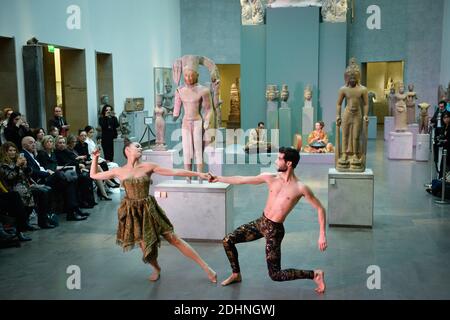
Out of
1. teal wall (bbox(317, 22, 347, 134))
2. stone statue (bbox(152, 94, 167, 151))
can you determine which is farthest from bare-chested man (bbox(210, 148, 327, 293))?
teal wall (bbox(317, 22, 347, 134))

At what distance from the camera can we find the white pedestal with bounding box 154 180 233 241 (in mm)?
7512

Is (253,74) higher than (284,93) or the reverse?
higher

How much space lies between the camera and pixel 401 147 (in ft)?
51.5

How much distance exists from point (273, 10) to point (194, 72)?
10189mm

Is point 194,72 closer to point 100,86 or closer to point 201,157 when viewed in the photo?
point 201,157

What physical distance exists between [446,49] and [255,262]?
55.0 feet

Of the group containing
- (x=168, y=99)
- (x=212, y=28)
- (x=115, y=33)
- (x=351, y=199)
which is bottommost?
(x=351, y=199)

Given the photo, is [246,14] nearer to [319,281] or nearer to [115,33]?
[115,33]

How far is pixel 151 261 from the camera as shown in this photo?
591 cm

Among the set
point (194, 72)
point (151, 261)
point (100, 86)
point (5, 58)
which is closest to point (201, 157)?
point (194, 72)

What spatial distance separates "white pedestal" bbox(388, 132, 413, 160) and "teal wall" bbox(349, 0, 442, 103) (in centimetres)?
764

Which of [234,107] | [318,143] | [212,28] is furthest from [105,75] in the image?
[234,107]

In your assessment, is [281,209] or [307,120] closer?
[281,209]

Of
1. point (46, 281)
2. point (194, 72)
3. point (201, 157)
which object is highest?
point (194, 72)
